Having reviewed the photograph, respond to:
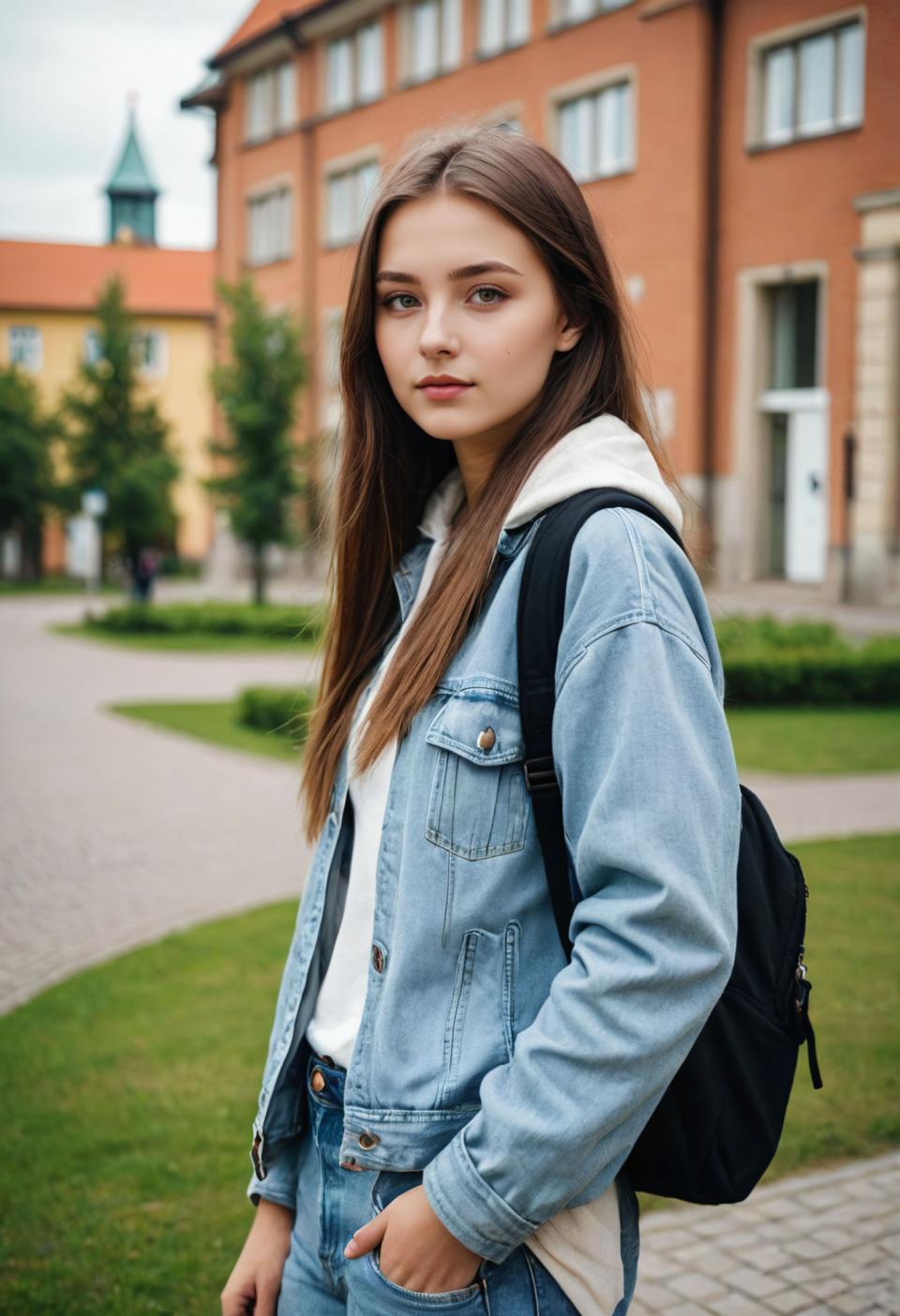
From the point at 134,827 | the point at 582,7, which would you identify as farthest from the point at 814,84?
the point at 134,827

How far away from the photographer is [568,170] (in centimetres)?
181

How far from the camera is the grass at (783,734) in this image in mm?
11648

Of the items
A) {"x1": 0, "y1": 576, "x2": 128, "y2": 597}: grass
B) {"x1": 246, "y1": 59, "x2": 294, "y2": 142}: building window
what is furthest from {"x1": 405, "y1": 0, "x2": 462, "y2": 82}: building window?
{"x1": 0, "y1": 576, "x2": 128, "y2": 597}: grass

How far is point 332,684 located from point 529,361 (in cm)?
62

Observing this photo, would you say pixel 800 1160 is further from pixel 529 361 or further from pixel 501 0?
pixel 501 0

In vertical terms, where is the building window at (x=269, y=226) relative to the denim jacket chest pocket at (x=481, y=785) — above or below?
above

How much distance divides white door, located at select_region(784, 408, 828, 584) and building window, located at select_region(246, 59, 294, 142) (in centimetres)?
2069

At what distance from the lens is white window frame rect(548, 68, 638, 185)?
28062mm

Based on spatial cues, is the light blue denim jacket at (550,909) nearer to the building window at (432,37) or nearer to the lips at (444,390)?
the lips at (444,390)

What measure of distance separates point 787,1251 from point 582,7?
29.5m

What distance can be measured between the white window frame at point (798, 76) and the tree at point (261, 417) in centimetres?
1072

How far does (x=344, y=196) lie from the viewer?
3888cm

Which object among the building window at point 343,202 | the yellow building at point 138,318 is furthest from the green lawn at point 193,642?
the yellow building at point 138,318

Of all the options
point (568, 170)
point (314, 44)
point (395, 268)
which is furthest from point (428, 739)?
point (314, 44)
